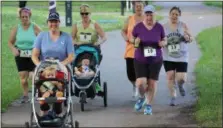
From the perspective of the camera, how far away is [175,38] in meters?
11.7

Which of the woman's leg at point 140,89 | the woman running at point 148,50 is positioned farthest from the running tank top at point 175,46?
the woman's leg at point 140,89

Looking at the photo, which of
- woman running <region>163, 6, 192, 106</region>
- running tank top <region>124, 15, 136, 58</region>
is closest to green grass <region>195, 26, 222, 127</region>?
woman running <region>163, 6, 192, 106</region>

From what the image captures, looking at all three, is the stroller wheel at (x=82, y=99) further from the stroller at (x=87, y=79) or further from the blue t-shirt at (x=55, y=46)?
the blue t-shirt at (x=55, y=46)

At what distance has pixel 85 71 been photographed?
11.5m

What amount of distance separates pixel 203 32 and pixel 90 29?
16.6 metres

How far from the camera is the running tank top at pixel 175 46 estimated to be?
11.7 metres

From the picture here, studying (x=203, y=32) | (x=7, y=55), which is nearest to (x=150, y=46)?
(x=7, y=55)

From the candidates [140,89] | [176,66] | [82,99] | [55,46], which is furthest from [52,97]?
Answer: [176,66]

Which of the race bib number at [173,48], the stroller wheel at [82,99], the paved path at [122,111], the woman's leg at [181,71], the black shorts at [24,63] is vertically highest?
the race bib number at [173,48]

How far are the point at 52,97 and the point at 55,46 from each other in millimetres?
1148

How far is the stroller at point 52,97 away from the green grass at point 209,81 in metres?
2.09

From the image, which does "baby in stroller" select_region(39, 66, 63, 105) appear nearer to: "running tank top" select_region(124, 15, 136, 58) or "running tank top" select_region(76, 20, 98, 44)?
"running tank top" select_region(76, 20, 98, 44)

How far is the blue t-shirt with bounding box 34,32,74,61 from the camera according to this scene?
982cm

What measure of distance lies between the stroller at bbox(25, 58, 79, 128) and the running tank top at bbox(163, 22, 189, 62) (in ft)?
9.87
